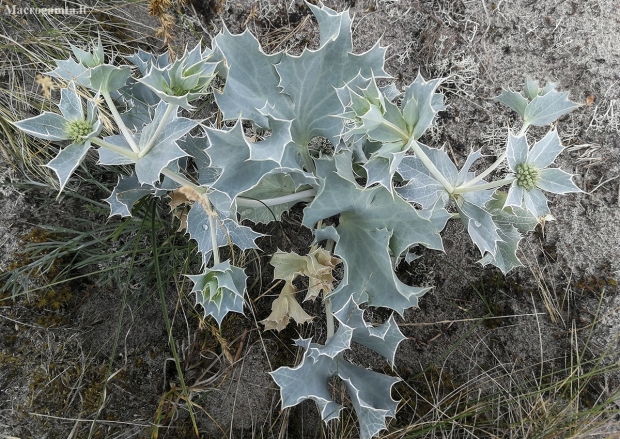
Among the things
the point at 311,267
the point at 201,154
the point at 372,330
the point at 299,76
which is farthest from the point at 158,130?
the point at 372,330

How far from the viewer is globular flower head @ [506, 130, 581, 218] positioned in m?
1.32

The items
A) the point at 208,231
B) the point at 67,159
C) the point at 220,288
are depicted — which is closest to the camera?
the point at 67,159

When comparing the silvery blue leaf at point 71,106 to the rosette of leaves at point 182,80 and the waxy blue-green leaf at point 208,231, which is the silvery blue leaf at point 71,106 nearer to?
the rosette of leaves at point 182,80

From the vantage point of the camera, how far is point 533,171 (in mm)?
1317

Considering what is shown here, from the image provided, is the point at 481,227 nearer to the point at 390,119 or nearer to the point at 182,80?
the point at 390,119

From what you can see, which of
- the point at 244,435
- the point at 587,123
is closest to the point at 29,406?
the point at 244,435

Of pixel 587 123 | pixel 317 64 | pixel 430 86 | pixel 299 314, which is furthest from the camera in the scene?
pixel 587 123

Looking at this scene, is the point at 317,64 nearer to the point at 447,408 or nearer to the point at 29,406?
the point at 447,408

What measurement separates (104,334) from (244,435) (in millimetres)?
673

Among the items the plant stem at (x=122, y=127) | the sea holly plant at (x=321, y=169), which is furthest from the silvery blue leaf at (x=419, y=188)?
the plant stem at (x=122, y=127)

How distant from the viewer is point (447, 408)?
71.5 inches

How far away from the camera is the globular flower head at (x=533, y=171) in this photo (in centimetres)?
132

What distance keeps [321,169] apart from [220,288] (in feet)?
1.51

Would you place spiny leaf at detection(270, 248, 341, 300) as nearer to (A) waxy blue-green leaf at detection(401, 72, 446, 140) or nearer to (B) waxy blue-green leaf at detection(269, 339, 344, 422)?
(B) waxy blue-green leaf at detection(269, 339, 344, 422)
